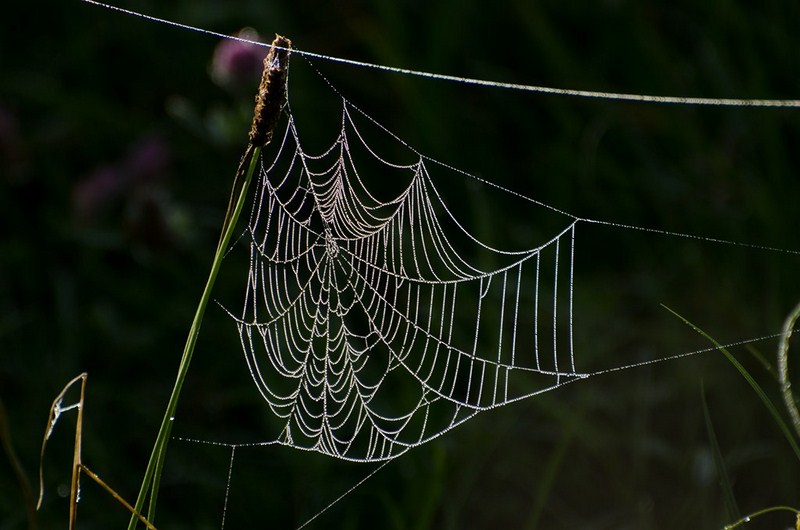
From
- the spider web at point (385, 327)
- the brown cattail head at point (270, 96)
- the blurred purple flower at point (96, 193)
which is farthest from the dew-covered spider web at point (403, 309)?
the brown cattail head at point (270, 96)

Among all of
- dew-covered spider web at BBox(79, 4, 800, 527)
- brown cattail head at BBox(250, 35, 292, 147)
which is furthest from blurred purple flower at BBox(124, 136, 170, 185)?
brown cattail head at BBox(250, 35, 292, 147)

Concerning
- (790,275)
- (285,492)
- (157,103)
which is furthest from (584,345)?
(157,103)

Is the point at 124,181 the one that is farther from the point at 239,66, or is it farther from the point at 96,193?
the point at 239,66

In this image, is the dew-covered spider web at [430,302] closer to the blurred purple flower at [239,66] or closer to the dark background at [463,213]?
the dark background at [463,213]

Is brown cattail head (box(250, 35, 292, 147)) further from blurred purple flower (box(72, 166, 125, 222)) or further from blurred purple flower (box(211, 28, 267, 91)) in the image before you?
blurred purple flower (box(72, 166, 125, 222))

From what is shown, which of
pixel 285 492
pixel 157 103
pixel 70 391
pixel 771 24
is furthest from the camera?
pixel 157 103

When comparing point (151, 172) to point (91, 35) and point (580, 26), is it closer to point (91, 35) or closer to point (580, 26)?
point (91, 35)
